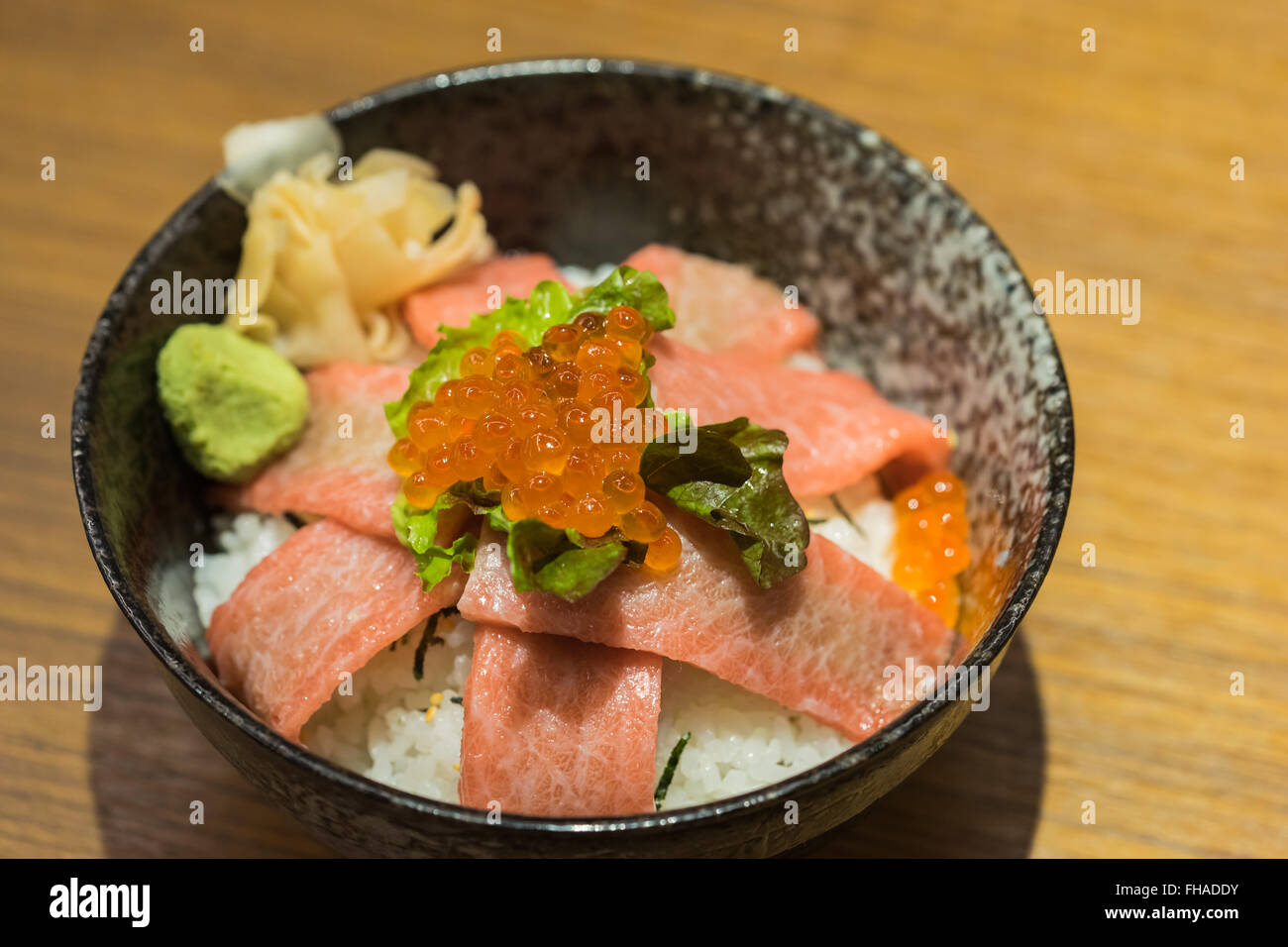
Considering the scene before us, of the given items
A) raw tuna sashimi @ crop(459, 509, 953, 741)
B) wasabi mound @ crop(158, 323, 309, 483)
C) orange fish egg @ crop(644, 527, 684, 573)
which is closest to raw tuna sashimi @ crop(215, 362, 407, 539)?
wasabi mound @ crop(158, 323, 309, 483)

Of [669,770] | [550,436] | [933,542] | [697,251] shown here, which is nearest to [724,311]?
[697,251]

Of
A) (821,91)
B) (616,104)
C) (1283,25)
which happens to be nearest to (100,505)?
(616,104)

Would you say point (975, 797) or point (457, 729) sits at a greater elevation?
point (457, 729)

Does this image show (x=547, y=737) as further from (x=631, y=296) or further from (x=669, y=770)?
(x=631, y=296)

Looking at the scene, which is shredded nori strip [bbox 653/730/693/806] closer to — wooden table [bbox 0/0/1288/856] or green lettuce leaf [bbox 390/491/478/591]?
wooden table [bbox 0/0/1288/856]

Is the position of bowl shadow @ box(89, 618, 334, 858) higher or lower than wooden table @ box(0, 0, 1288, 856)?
lower

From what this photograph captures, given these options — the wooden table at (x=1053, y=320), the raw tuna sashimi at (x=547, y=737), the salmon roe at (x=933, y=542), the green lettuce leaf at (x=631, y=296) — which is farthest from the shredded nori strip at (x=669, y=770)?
the green lettuce leaf at (x=631, y=296)
